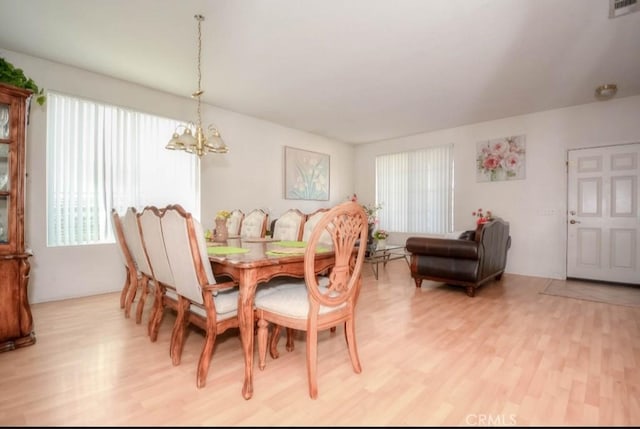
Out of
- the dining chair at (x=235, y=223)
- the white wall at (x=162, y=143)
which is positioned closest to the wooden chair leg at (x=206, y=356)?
the dining chair at (x=235, y=223)

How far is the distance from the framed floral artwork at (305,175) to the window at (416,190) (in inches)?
52.3

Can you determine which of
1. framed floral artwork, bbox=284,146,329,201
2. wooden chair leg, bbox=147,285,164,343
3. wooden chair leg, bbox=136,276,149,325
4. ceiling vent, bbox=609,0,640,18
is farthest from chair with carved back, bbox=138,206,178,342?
framed floral artwork, bbox=284,146,329,201

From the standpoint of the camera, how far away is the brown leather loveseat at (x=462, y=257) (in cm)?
354

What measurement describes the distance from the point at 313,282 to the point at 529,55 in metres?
3.27

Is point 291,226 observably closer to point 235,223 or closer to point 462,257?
point 235,223

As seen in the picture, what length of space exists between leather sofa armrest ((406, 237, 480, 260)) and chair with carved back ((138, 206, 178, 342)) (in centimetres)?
291

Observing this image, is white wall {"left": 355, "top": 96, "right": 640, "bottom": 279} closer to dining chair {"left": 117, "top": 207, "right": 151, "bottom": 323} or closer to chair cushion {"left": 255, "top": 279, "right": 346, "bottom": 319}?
chair cushion {"left": 255, "top": 279, "right": 346, "bottom": 319}

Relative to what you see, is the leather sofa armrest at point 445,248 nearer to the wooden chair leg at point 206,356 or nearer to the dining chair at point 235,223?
the dining chair at point 235,223

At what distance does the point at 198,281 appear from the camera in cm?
169

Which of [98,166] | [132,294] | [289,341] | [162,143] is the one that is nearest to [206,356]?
[289,341]

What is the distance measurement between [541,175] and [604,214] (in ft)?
3.17

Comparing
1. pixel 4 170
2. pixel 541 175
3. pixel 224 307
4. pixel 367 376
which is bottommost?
pixel 367 376

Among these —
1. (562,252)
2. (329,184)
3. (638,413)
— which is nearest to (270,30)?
(638,413)

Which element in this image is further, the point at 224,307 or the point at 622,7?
the point at 622,7
